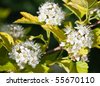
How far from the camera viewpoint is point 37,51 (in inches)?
40.5

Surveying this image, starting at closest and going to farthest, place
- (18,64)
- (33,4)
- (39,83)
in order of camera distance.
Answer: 1. (18,64)
2. (39,83)
3. (33,4)

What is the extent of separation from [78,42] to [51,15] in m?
0.11

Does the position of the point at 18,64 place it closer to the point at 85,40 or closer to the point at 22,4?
the point at 85,40

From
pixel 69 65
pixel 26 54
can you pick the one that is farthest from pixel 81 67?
pixel 26 54

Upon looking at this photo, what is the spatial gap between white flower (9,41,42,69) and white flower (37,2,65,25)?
7cm

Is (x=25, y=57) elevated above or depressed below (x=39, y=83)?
above

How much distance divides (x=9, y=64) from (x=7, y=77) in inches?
7.7

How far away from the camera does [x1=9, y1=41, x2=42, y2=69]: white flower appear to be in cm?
102

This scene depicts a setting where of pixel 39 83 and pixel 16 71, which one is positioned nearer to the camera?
pixel 16 71

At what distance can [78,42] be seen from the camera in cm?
103

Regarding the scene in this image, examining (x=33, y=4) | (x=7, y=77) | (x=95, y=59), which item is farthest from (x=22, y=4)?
(x=7, y=77)

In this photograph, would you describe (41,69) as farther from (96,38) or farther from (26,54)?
(96,38)

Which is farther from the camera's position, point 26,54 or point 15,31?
point 15,31

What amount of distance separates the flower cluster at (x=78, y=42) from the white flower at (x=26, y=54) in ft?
0.22
